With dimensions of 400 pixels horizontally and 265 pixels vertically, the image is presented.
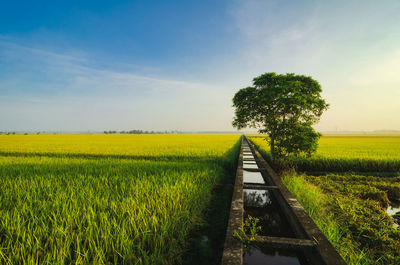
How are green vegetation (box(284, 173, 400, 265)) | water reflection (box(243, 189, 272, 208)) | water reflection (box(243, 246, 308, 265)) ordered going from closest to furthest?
water reflection (box(243, 246, 308, 265)), green vegetation (box(284, 173, 400, 265)), water reflection (box(243, 189, 272, 208))

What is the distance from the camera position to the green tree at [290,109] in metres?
7.69

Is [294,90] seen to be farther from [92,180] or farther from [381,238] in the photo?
[92,180]

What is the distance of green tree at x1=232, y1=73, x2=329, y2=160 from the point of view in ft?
25.2

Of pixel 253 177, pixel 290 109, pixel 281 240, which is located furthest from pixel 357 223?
pixel 290 109

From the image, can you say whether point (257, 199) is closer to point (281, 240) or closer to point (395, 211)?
point (281, 240)

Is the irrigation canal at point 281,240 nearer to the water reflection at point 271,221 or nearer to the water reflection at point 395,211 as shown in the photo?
the water reflection at point 271,221

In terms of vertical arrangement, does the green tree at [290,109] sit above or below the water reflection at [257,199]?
above

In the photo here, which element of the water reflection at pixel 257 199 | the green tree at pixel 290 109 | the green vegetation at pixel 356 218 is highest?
the green tree at pixel 290 109

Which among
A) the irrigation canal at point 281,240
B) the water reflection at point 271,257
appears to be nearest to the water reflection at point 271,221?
the irrigation canal at point 281,240

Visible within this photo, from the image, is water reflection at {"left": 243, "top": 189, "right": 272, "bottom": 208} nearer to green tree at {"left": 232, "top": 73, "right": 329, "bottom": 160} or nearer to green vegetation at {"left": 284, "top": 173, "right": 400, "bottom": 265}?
green vegetation at {"left": 284, "top": 173, "right": 400, "bottom": 265}

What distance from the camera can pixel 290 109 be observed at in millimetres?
8047

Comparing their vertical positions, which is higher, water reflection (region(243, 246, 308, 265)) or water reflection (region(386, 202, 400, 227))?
water reflection (region(243, 246, 308, 265))

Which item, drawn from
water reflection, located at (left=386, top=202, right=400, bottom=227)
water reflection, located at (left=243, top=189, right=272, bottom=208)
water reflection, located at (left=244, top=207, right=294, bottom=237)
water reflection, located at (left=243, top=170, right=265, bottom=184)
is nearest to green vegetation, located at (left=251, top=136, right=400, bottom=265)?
water reflection, located at (left=386, top=202, right=400, bottom=227)

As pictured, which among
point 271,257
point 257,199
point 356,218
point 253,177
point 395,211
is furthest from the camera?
point 253,177
